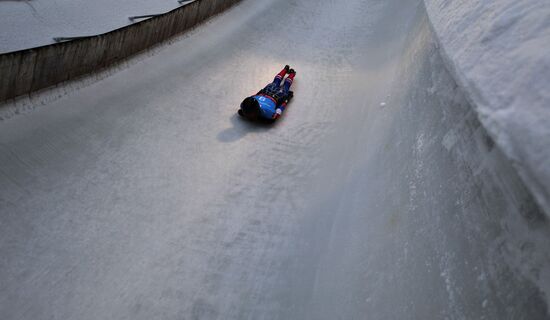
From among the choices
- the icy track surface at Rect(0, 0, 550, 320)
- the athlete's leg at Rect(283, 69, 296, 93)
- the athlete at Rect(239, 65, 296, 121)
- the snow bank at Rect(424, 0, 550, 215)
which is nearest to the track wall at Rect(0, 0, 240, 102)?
the icy track surface at Rect(0, 0, 550, 320)

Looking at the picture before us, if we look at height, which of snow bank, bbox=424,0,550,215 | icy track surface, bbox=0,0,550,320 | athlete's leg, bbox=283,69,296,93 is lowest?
icy track surface, bbox=0,0,550,320

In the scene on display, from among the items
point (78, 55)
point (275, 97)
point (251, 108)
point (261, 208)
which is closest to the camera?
point (261, 208)

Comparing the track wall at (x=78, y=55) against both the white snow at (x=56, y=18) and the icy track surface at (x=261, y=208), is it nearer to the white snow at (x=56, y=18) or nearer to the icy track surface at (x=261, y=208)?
the icy track surface at (x=261, y=208)

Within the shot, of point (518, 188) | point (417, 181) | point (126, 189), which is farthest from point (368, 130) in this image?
point (518, 188)

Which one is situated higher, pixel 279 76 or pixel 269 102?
pixel 279 76

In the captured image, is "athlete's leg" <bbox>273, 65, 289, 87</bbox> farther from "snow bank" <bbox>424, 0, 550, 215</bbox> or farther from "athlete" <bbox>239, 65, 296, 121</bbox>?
"snow bank" <bbox>424, 0, 550, 215</bbox>

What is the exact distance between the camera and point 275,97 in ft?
21.4

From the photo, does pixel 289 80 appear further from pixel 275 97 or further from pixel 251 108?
pixel 251 108

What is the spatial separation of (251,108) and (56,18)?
3812 mm

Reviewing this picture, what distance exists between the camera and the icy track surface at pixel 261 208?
2844 millimetres

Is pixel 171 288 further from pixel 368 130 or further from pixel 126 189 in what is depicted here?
pixel 368 130

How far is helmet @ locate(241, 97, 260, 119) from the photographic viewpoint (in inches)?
238

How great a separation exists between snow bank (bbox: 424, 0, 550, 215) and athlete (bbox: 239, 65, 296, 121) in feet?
8.79

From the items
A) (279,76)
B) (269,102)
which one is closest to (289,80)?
(279,76)
